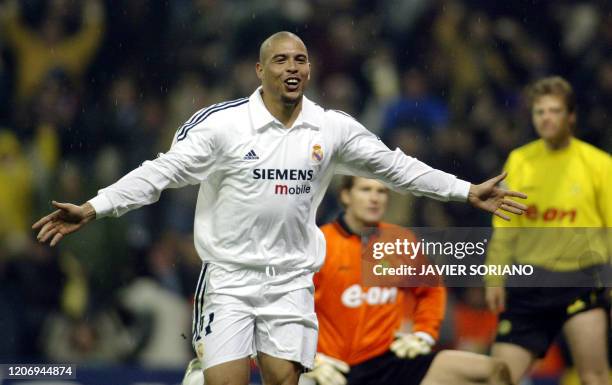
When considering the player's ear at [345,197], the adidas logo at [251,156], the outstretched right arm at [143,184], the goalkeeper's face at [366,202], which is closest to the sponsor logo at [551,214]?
the goalkeeper's face at [366,202]

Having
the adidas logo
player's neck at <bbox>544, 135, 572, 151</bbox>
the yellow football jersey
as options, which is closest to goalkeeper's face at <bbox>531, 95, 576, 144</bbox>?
player's neck at <bbox>544, 135, 572, 151</bbox>

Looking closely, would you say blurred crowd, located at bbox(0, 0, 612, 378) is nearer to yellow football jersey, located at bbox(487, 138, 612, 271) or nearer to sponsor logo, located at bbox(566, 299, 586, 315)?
yellow football jersey, located at bbox(487, 138, 612, 271)

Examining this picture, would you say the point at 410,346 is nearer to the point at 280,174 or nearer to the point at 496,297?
the point at 496,297

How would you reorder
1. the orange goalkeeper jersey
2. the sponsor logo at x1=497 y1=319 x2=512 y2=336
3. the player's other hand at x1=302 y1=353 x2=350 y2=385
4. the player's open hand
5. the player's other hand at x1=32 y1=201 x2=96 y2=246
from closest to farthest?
the player's other hand at x1=32 y1=201 x2=96 y2=246, the player's other hand at x1=302 y1=353 x2=350 y2=385, the player's open hand, the orange goalkeeper jersey, the sponsor logo at x1=497 y1=319 x2=512 y2=336

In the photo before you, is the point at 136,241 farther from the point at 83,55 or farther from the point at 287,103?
the point at 287,103

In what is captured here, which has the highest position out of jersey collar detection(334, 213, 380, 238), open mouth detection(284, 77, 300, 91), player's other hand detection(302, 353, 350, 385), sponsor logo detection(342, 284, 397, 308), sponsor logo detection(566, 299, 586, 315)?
open mouth detection(284, 77, 300, 91)

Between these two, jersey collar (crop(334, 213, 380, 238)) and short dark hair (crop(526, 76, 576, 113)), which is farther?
short dark hair (crop(526, 76, 576, 113))

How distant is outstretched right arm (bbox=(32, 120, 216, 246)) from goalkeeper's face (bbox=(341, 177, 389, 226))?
1597mm

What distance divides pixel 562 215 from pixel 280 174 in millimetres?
2516

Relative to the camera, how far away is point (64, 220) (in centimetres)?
559

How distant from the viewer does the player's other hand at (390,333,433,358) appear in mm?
7105

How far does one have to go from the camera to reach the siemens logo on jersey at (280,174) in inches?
233

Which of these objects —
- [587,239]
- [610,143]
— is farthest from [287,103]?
[610,143]

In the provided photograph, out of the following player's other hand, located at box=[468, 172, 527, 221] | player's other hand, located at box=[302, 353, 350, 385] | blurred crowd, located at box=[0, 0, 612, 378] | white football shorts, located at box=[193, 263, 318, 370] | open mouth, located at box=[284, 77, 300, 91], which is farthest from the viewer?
blurred crowd, located at box=[0, 0, 612, 378]
